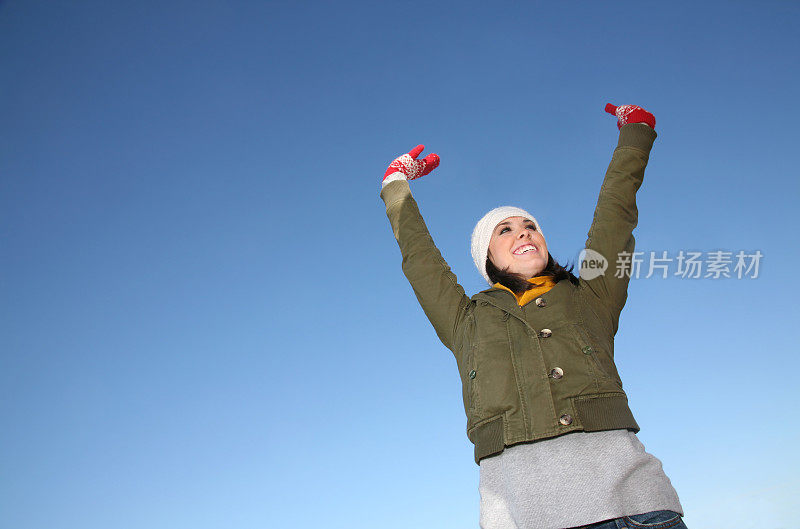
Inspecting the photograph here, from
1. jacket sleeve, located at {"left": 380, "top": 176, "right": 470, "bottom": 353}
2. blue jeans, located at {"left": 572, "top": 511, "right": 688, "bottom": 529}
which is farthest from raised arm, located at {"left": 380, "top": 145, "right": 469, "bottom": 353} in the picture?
blue jeans, located at {"left": 572, "top": 511, "right": 688, "bottom": 529}

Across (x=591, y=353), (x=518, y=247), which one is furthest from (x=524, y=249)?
(x=591, y=353)

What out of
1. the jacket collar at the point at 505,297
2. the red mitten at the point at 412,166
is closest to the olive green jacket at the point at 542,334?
the jacket collar at the point at 505,297

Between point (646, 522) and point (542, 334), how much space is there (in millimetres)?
949

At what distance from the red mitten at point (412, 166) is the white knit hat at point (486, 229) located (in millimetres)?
623

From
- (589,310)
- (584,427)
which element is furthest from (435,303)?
(584,427)

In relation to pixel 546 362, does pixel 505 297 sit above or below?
above

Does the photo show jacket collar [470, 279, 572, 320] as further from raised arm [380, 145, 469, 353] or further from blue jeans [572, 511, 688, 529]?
blue jeans [572, 511, 688, 529]

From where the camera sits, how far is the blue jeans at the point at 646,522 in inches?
94.6

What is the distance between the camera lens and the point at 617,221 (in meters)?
3.46

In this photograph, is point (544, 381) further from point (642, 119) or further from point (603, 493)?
point (642, 119)

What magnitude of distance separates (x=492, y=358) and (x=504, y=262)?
90 cm

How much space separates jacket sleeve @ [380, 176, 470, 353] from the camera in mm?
3506

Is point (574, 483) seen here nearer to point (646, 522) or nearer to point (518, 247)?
point (646, 522)

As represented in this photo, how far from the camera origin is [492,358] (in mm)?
3002
